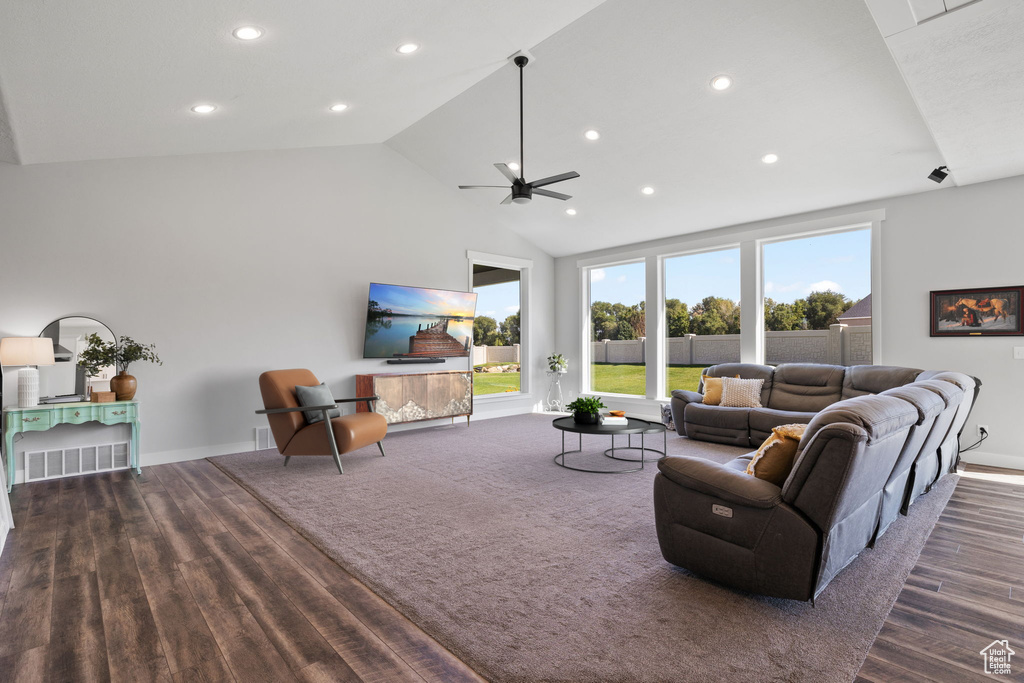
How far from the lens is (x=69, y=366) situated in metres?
4.55

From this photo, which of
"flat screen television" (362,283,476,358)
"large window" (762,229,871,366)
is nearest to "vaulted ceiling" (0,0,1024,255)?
"large window" (762,229,871,366)

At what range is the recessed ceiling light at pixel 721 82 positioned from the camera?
4309 millimetres

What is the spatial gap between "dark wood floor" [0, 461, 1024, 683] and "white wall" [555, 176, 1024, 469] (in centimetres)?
179

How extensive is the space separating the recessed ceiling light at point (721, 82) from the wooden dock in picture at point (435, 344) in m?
4.13

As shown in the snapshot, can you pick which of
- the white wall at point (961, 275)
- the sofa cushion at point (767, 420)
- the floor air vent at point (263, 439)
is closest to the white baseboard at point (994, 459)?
the white wall at point (961, 275)

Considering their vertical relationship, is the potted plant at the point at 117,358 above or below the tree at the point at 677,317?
below

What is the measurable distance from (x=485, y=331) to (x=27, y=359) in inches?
204

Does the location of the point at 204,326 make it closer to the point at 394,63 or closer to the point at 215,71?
the point at 215,71

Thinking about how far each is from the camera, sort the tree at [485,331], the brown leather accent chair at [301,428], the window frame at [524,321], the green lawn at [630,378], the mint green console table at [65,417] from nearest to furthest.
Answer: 1. the mint green console table at [65,417]
2. the brown leather accent chair at [301,428]
3. the green lawn at [630,378]
4. the tree at [485,331]
5. the window frame at [524,321]

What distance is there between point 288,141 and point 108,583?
4283mm

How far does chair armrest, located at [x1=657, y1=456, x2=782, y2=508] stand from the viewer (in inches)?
87.4

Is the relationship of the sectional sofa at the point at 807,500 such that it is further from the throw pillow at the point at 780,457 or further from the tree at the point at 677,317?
the tree at the point at 677,317

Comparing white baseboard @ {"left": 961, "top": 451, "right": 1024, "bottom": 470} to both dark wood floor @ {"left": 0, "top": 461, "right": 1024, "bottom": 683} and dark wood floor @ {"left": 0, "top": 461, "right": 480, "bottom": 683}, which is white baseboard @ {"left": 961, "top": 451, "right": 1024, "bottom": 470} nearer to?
dark wood floor @ {"left": 0, "top": 461, "right": 1024, "bottom": 683}

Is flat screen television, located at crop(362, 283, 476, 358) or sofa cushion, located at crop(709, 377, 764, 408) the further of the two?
flat screen television, located at crop(362, 283, 476, 358)
